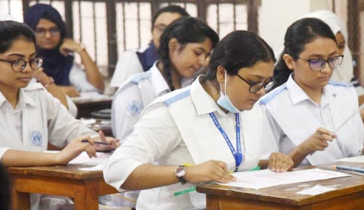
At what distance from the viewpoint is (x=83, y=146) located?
122 inches

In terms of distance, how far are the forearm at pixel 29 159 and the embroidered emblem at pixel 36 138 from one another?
0.99ft

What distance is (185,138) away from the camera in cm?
267

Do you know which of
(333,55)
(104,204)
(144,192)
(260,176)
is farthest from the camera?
(104,204)

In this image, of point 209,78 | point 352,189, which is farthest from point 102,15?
point 352,189

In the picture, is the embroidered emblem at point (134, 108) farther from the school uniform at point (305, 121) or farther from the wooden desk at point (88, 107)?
the wooden desk at point (88, 107)

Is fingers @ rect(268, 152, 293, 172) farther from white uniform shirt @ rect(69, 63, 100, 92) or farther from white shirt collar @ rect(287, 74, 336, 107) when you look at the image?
white uniform shirt @ rect(69, 63, 100, 92)

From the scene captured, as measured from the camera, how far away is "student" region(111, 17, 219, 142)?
400 centimetres

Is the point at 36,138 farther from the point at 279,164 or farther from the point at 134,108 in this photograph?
the point at 279,164

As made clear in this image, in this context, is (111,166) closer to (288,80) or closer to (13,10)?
(288,80)

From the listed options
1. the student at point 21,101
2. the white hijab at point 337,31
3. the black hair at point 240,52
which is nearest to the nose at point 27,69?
the student at point 21,101

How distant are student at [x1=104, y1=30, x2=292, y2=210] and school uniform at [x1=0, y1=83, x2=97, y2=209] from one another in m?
0.81

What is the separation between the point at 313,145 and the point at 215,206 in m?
0.73

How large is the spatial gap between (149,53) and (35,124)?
194 cm

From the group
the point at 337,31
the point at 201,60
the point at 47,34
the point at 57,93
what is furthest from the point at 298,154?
the point at 47,34
